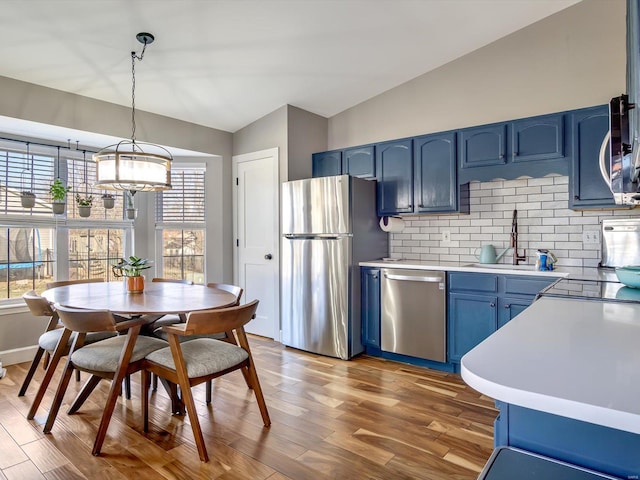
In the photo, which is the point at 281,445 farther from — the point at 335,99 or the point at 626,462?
the point at 335,99

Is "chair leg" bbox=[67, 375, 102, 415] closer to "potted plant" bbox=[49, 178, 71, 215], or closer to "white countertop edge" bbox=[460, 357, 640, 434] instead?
"potted plant" bbox=[49, 178, 71, 215]

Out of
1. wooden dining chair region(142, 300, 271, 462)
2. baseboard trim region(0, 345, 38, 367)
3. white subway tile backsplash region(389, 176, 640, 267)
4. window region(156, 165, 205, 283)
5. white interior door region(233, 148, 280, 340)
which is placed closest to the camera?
wooden dining chair region(142, 300, 271, 462)

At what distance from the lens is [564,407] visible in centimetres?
62

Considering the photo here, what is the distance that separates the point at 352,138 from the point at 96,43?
2550 mm

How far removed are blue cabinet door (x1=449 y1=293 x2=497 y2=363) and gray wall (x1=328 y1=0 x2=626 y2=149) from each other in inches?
63.4

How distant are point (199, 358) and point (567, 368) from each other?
190 centimetres

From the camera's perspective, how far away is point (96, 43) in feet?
9.16

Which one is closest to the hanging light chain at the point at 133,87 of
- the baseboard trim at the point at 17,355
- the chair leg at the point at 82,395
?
the chair leg at the point at 82,395

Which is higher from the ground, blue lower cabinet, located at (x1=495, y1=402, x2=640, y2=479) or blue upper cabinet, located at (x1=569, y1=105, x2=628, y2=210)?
blue upper cabinet, located at (x1=569, y1=105, x2=628, y2=210)

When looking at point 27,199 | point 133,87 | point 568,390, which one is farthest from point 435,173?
point 27,199

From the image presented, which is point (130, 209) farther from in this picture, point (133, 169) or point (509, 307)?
point (509, 307)

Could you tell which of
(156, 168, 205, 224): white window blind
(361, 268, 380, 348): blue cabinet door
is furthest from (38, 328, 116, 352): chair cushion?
(361, 268, 380, 348): blue cabinet door

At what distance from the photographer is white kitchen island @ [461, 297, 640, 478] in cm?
62

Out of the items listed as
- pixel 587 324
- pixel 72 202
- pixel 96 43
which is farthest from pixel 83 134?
pixel 587 324
